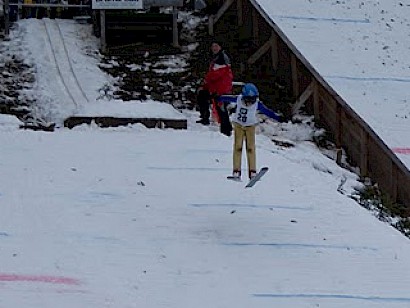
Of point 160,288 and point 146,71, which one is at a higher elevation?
point 160,288

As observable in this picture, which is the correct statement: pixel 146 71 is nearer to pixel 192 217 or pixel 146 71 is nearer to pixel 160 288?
pixel 192 217

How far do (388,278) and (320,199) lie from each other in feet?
7.66

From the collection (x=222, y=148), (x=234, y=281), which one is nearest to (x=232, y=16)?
(x=222, y=148)

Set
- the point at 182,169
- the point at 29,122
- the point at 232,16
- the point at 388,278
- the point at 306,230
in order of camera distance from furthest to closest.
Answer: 1. the point at 232,16
2. the point at 29,122
3. the point at 182,169
4. the point at 306,230
5. the point at 388,278

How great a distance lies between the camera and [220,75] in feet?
46.7

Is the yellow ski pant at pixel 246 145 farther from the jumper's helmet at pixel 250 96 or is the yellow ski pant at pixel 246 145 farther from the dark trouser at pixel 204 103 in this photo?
the dark trouser at pixel 204 103

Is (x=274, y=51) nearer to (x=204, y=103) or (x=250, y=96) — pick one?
(x=204, y=103)

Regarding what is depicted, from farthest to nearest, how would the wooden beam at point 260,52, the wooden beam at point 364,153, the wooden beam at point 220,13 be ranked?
1. the wooden beam at point 220,13
2. the wooden beam at point 260,52
3. the wooden beam at point 364,153

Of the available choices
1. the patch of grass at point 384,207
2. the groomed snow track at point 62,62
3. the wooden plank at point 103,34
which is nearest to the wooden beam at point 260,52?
the wooden plank at point 103,34

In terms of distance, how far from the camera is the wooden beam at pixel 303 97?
643 inches

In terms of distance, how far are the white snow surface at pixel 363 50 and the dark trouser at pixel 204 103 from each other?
206cm

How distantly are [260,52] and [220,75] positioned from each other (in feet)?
17.4

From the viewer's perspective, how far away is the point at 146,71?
1889 cm

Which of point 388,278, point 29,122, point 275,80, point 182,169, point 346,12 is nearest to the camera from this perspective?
point 388,278
